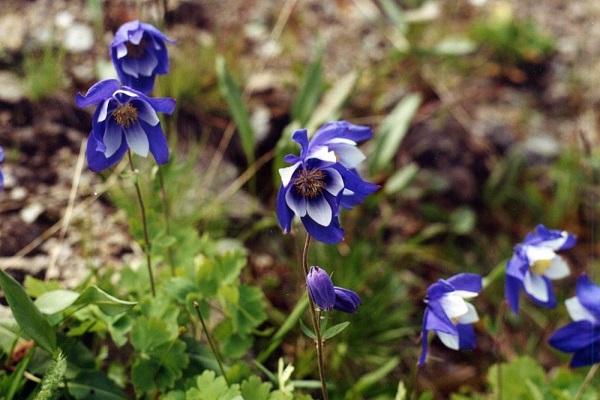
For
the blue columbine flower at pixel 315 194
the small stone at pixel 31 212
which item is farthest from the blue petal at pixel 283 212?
the small stone at pixel 31 212

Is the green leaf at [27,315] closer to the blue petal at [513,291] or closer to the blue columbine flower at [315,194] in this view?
the blue columbine flower at [315,194]

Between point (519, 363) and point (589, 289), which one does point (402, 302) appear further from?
point (589, 289)

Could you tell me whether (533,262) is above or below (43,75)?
below

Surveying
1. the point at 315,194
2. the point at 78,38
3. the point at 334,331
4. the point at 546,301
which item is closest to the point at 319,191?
the point at 315,194

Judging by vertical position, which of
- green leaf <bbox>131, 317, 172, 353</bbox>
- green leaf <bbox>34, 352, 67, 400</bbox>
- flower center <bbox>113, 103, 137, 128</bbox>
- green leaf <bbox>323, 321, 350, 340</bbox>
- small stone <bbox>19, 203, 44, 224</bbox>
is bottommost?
green leaf <bbox>131, 317, 172, 353</bbox>

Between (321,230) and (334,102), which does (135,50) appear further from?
(334,102)

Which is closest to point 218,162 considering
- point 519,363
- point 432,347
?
point 432,347

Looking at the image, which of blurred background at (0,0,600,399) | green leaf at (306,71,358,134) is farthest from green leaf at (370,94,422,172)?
green leaf at (306,71,358,134)

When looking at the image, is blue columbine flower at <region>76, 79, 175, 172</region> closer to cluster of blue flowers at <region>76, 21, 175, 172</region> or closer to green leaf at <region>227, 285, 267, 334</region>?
cluster of blue flowers at <region>76, 21, 175, 172</region>
